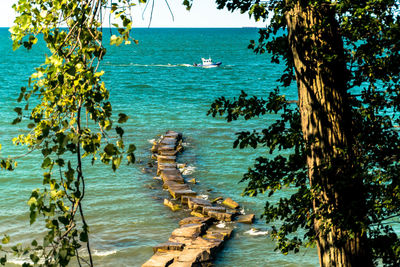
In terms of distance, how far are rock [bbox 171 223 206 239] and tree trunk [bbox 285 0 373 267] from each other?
23.7 feet

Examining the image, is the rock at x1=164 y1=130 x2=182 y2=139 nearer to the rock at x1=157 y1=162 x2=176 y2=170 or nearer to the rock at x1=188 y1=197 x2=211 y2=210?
the rock at x1=157 y1=162 x2=176 y2=170

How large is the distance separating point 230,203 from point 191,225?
104 inches

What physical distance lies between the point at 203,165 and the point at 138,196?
467 centimetres

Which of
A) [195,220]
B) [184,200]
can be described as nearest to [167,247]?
[195,220]

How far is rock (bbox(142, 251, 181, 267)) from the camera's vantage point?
1071 centimetres

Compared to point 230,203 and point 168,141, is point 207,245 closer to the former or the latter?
point 230,203

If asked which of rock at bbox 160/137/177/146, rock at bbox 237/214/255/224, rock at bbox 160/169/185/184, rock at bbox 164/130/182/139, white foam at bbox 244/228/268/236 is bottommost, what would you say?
white foam at bbox 244/228/268/236

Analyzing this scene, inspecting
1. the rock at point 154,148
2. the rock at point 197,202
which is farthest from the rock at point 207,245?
the rock at point 154,148

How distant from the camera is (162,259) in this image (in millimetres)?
11000

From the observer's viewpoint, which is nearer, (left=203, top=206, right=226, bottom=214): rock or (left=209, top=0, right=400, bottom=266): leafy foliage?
(left=209, top=0, right=400, bottom=266): leafy foliage

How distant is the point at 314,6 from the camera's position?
5594 millimetres

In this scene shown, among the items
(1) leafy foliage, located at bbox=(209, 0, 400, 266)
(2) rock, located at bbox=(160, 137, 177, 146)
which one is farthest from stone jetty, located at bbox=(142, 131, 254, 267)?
(1) leafy foliage, located at bbox=(209, 0, 400, 266)

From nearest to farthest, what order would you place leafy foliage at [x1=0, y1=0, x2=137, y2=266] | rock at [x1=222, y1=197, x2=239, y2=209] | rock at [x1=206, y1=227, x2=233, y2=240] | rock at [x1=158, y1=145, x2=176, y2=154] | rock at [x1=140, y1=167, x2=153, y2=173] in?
1. leafy foliage at [x1=0, y1=0, x2=137, y2=266]
2. rock at [x1=206, y1=227, x2=233, y2=240]
3. rock at [x1=222, y1=197, x2=239, y2=209]
4. rock at [x1=140, y1=167, x2=153, y2=173]
5. rock at [x1=158, y1=145, x2=176, y2=154]

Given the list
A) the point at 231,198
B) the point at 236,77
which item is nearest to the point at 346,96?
the point at 231,198
